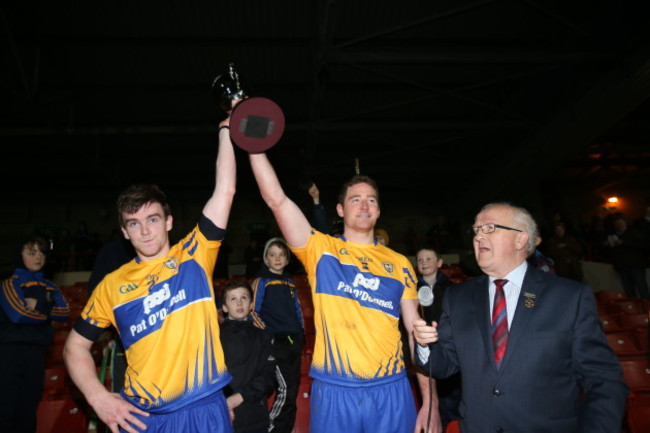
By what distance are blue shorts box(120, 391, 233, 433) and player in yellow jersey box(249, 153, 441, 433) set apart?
63 cm

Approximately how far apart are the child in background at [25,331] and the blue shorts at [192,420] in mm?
2387

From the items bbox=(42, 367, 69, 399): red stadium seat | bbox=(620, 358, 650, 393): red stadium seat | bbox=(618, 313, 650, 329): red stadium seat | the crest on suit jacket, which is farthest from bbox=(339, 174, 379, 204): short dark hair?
bbox=(618, 313, 650, 329): red stadium seat

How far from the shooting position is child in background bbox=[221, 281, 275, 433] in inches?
116

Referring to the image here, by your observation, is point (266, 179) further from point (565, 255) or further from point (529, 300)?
point (565, 255)

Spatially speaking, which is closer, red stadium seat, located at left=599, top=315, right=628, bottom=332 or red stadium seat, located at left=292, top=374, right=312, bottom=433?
red stadium seat, located at left=292, top=374, right=312, bottom=433

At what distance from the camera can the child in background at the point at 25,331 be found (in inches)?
137

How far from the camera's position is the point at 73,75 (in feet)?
33.3

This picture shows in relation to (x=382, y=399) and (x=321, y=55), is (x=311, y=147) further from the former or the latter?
(x=382, y=399)

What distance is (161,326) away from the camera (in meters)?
2.03

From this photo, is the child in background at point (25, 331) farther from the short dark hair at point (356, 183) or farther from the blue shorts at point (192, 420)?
the short dark hair at point (356, 183)

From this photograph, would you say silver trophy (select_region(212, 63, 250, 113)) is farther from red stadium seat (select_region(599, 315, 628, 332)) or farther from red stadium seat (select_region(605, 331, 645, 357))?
red stadium seat (select_region(599, 315, 628, 332))

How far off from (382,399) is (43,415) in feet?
12.6

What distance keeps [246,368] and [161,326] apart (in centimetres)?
125

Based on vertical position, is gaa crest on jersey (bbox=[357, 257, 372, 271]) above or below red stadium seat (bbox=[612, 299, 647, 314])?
above
